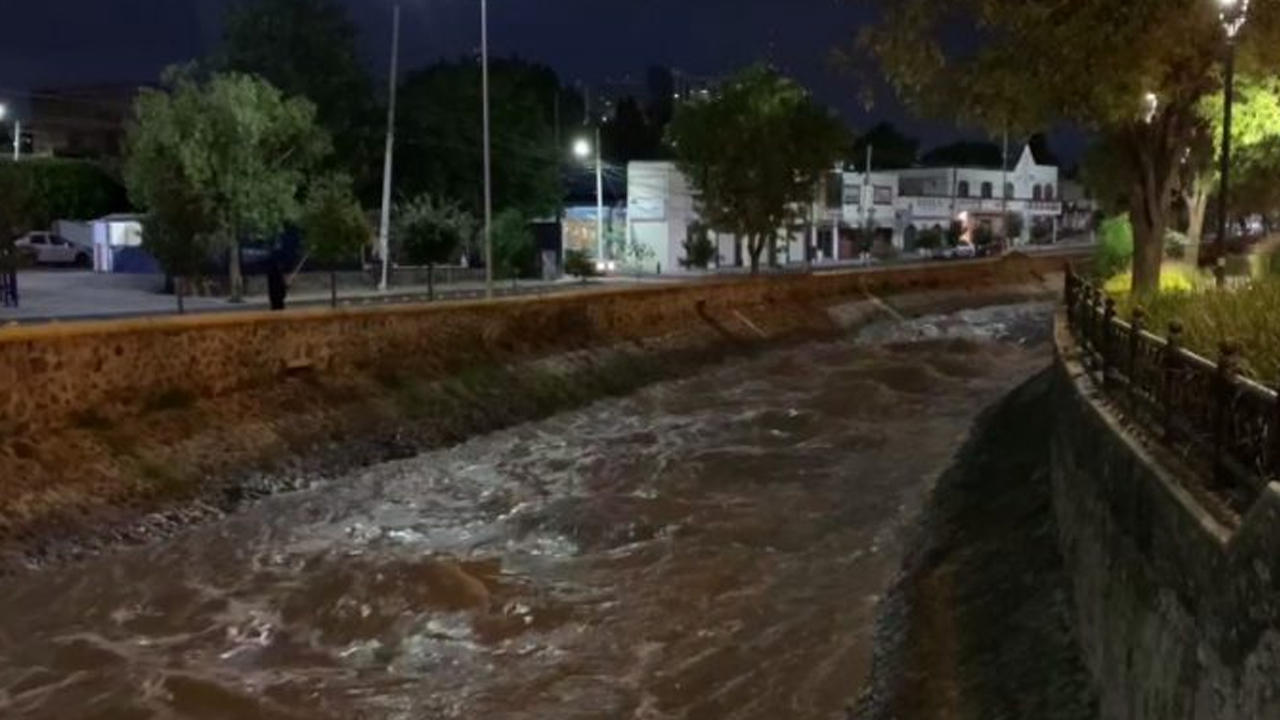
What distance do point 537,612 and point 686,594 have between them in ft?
5.44

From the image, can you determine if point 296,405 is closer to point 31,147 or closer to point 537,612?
point 537,612

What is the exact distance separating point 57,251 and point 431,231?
20.5 metres

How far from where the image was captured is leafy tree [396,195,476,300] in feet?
167

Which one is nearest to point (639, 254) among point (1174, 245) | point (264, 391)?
point (1174, 245)

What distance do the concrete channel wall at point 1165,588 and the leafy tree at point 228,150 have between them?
1350 inches

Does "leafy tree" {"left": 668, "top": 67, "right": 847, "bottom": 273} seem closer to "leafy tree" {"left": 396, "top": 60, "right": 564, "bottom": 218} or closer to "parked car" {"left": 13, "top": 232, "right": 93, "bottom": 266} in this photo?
"leafy tree" {"left": 396, "top": 60, "right": 564, "bottom": 218}

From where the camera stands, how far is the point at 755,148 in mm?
54375

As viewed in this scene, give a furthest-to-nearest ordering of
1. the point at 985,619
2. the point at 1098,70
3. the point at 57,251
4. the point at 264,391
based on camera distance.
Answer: the point at 57,251 → the point at 264,391 → the point at 1098,70 → the point at 985,619

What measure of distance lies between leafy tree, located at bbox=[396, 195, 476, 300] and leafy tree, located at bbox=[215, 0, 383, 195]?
4.48 metres

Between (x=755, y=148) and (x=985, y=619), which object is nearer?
(x=985, y=619)

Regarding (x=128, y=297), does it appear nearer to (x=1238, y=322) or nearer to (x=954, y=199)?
(x=1238, y=322)

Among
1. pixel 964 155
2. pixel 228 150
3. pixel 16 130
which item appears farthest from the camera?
pixel 964 155

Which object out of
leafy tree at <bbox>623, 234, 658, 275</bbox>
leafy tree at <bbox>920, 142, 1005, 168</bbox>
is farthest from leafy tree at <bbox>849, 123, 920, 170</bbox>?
leafy tree at <bbox>623, 234, 658, 275</bbox>

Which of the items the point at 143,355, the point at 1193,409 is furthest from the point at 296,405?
the point at 1193,409
